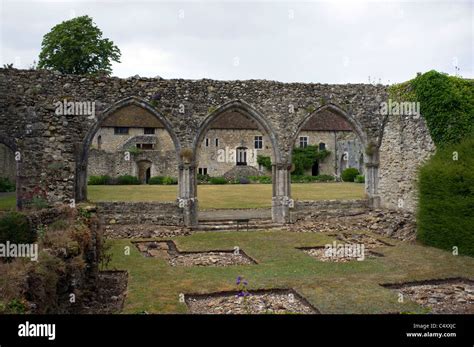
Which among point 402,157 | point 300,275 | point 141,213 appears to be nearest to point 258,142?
point 402,157

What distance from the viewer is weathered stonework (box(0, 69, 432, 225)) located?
13.7 metres

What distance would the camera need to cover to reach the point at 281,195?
16.6 metres

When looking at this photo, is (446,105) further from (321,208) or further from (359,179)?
(359,179)

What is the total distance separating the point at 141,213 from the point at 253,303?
29.0 ft

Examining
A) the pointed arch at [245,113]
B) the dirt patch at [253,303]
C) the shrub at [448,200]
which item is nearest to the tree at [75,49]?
the pointed arch at [245,113]

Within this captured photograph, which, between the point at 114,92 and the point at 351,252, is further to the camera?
the point at 114,92

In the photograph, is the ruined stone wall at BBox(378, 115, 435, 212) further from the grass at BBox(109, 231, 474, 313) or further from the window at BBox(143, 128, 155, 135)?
the window at BBox(143, 128, 155, 135)

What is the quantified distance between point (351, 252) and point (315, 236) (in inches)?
105

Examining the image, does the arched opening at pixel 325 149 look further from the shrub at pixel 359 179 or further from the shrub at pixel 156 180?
the shrub at pixel 156 180

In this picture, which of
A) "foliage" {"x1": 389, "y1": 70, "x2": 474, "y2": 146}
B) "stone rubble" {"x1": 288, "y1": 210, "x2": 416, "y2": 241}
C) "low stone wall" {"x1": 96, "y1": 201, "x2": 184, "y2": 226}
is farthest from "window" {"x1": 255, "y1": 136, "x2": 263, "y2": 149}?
"foliage" {"x1": 389, "y1": 70, "x2": 474, "y2": 146}
